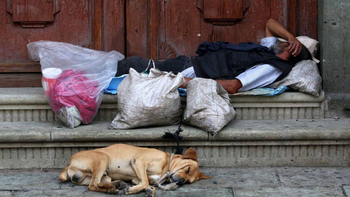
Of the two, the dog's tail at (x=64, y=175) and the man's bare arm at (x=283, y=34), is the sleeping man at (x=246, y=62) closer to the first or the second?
the man's bare arm at (x=283, y=34)

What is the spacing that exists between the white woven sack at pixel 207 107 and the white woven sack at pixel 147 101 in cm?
13

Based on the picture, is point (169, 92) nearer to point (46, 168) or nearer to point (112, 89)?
point (112, 89)

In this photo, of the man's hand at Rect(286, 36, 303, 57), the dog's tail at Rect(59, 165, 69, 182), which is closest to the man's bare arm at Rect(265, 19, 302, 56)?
the man's hand at Rect(286, 36, 303, 57)

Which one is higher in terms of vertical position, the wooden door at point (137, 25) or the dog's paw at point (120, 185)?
the wooden door at point (137, 25)

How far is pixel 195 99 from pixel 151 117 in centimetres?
38

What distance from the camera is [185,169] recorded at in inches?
144

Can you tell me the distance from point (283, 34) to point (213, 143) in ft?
4.67

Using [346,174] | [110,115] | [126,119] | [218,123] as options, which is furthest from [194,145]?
[346,174]

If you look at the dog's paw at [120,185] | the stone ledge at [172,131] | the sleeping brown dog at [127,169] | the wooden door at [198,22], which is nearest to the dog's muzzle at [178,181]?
the sleeping brown dog at [127,169]

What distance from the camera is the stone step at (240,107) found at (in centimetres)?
447

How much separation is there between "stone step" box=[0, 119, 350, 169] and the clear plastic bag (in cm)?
15

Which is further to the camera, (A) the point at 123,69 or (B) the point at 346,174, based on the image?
(A) the point at 123,69

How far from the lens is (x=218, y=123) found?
404 cm

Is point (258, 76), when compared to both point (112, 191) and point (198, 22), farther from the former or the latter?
point (112, 191)
